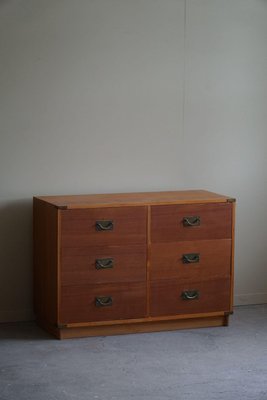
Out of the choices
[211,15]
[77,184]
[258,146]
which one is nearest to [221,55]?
[211,15]

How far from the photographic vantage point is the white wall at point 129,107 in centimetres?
562

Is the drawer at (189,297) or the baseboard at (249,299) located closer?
the drawer at (189,297)

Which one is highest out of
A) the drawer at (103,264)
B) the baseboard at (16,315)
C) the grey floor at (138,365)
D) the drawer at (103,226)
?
the drawer at (103,226)

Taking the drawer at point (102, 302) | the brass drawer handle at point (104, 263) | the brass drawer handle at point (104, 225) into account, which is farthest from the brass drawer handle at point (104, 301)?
the brass drawer handle at point (104, 225)

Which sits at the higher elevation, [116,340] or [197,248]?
[197,248]

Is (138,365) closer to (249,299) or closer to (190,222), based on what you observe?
(190,222)

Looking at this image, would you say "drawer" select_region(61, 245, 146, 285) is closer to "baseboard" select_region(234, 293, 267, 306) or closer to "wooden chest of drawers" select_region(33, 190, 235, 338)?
"wooden chest of drawers" select_region(33, 190, 235, 338)

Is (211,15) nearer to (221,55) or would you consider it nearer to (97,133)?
(221,55)

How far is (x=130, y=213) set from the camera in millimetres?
5402

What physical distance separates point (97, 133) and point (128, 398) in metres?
1.90

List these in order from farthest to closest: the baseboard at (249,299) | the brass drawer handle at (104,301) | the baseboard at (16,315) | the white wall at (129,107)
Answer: the baseboard at (249,299), the baseboard at (16,315), the white wall at (129,107), the brass drawer handle at (104,301)

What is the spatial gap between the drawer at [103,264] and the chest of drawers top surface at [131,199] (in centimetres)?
25

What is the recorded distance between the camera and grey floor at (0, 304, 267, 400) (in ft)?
14.9

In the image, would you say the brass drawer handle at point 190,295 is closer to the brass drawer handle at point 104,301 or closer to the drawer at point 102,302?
the drawer at point 102,302
